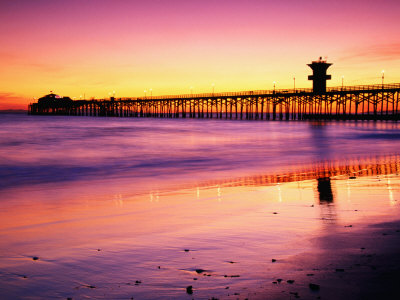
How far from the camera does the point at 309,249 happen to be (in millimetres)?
4254

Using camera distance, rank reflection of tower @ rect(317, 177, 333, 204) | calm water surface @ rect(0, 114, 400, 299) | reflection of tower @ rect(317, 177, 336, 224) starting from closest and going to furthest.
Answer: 1. calm water surface @ rect(0, 114, 400, 299)
2. reflection of tower @ rect(317, 177, 336, 224)
3. reflection of tower @ rect(317, 177, 333, 204)

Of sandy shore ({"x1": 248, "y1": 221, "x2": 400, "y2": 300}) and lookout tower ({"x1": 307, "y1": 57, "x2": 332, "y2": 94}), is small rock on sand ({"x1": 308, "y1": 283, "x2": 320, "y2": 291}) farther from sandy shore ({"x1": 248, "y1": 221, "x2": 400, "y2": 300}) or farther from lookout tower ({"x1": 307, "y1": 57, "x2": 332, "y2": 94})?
lookout tower ({"x1": 307, "y1": 57, "x2": 332, "y2": 94})

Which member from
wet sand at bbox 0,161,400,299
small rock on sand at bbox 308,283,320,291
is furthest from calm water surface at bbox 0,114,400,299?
small rock on sand at bbox 308,283,320,291

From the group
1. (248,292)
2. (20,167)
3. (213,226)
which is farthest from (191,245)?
(20,167)

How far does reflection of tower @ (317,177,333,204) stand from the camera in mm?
7078

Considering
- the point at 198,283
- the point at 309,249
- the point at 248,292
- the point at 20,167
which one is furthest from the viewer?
the point at 20,167

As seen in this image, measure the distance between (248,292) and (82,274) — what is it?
4.88ft

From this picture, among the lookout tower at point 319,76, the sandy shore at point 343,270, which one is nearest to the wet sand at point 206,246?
the sandy shore at point 343,270

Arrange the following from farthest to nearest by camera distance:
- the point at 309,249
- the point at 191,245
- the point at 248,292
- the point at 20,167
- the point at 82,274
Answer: the point at 20,167, the point at 191,245, the point at 309,249, the point at 82,274, the point at 248,292

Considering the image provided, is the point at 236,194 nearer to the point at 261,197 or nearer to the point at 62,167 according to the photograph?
the point at 261,197

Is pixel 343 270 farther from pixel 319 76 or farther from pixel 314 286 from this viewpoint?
pixel 319 76

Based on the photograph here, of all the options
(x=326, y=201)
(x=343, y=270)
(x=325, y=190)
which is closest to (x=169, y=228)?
(x=343, y=270)

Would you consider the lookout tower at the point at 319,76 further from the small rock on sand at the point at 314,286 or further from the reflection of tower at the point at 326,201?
the small rock on sand at the point at 314,286

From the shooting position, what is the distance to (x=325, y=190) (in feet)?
26.5
